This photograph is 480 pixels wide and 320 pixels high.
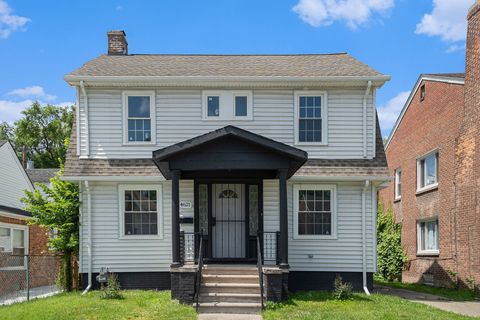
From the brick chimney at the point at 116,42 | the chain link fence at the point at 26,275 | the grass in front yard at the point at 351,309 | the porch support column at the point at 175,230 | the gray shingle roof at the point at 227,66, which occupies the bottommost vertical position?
the chain link fence at the point at 26,275

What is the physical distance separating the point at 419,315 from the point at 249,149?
515 centimetres

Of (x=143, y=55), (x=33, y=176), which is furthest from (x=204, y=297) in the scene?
(x=33, y=176)

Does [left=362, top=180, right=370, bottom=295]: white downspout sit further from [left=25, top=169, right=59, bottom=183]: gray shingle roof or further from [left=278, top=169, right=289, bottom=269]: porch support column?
[left=25, top=169, right=59, bottom=183]: gray shingle roof

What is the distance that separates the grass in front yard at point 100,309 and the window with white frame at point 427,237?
11.4 meters

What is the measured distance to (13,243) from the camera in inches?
778

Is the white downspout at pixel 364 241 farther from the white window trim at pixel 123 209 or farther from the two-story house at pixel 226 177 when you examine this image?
the white window trim at pixel 123 209

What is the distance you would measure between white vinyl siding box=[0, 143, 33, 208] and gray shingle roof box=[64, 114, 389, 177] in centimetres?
753

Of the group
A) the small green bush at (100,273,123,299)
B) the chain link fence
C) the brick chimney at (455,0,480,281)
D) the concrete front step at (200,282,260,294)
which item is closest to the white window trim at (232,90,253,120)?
the concrete front step at (200,282,260,294)

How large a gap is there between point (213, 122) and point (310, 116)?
2.72m

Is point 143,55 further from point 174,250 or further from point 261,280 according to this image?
point 261,280

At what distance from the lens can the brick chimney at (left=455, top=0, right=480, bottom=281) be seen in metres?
16.3

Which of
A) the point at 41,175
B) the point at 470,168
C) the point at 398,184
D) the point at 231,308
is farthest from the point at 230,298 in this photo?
the point at 41,175

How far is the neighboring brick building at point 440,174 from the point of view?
16.7 m

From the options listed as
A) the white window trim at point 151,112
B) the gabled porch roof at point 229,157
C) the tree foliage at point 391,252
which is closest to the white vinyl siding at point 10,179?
the white window trim at point 151,112
